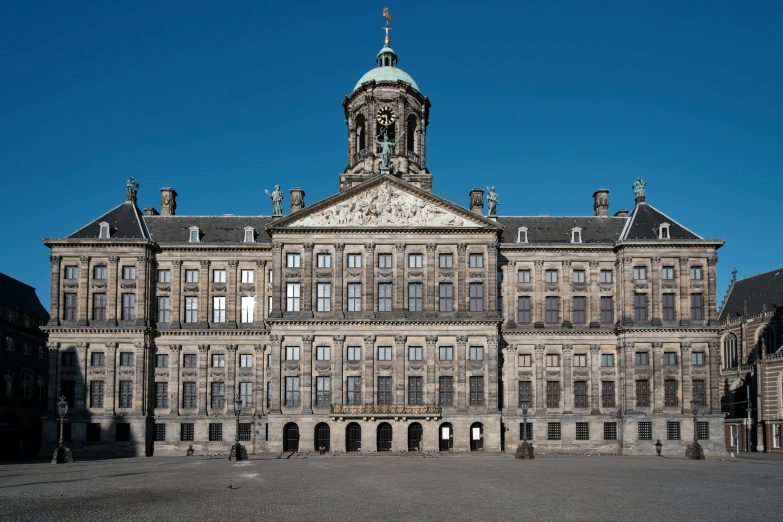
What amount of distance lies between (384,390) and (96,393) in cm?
2558

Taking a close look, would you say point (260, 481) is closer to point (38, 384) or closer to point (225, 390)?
point (225, 390)

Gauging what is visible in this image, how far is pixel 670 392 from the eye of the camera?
2987 inches

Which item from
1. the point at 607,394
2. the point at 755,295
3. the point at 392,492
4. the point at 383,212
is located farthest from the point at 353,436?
the point at 755,295

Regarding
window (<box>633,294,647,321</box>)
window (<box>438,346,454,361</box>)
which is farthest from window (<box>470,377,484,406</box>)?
window (<box>633,294,647,321</box>)

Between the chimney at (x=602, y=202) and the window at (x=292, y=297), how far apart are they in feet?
105

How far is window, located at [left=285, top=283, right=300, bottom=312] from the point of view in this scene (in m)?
75.1

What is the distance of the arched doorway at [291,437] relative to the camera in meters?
73.6

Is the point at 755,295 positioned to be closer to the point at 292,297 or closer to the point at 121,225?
the point at 292,297

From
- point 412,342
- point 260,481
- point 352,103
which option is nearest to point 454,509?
point 260,481

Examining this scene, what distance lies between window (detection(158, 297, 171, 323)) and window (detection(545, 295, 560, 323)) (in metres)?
35.0

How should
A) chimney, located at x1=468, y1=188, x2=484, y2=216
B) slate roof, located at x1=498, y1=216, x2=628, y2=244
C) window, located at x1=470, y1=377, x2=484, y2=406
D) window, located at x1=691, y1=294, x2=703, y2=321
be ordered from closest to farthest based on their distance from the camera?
1. window, located at x1=470, y1=377, x2=484, y2=406
2. window, located at x1=691, y1=294, x2=703, y2=321
3. slate roof, located at x1=498, y1=216, x2=628, y2=244
4. chimney, located at x1=468, y1=188, x2=484, y2=216

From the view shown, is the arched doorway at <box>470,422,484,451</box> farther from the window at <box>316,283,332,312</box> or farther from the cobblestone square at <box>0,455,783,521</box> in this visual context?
the cobblestone square at <box>0,455,783,521</box>

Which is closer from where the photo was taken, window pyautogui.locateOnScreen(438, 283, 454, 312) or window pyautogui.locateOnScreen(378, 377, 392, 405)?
window pyautogui.locateOnScreen(378, 377, 392, 405)

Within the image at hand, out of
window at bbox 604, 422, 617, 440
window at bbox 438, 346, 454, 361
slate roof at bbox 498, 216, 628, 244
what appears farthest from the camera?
slate roof at bbox 498, 216, 628, 244
